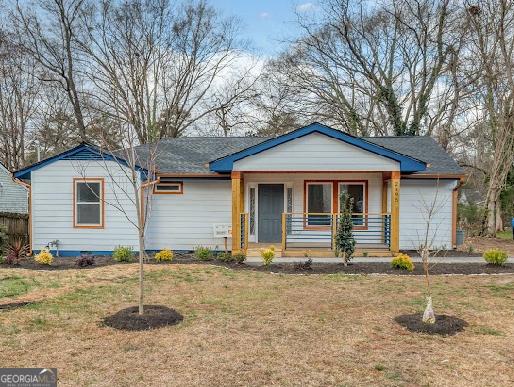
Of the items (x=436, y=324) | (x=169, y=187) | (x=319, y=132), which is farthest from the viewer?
(x=169, y=187)

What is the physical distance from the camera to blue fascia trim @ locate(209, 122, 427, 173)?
444 inches

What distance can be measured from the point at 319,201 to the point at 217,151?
3909 mm

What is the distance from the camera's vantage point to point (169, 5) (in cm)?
2614

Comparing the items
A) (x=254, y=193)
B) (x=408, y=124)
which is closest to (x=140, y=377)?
(x=254, y=193)

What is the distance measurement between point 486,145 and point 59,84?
25478 mm

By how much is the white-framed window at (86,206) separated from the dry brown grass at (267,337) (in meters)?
4.32

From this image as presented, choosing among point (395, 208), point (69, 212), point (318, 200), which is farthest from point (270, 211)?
point (69, 212)

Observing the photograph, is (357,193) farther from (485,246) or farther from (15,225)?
(15,225)

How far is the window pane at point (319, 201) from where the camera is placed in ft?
43.7

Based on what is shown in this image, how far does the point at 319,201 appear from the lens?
43.8 ft

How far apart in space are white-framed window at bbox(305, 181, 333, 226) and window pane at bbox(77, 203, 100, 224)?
624cm

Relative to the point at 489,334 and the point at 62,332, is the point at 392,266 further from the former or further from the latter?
the point at 62,332

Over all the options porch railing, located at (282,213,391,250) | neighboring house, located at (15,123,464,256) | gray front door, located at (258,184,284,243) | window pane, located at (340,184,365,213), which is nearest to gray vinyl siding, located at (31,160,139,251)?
neighboring house, located at (15,123,464,256)

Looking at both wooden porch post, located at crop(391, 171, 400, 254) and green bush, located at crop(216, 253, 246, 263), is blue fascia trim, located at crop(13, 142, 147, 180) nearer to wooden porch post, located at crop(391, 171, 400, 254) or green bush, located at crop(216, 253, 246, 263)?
green bush, located at crop(216, 253, 246, 263)
